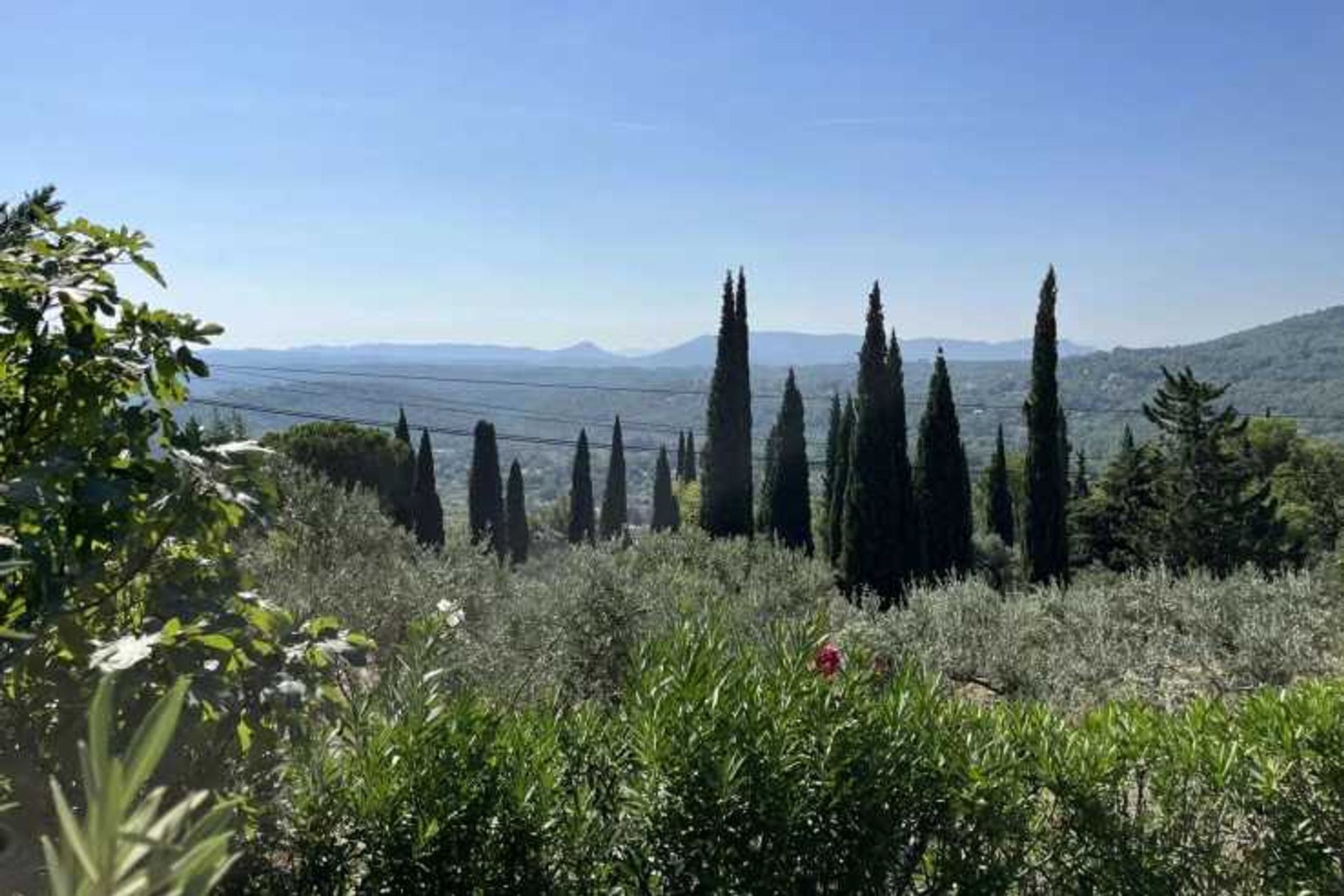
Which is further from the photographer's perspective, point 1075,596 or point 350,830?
point 1075,596

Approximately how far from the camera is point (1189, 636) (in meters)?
11.7

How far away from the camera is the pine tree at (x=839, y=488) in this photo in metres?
32.1

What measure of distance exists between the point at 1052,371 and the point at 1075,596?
16545 millimetres

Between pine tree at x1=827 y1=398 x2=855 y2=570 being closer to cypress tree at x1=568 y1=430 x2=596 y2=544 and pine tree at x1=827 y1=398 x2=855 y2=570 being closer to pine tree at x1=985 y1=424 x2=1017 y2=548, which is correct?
pine tree at x1=985 y1=424 x2=1017 y2=548

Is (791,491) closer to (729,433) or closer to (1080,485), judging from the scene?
(729,433)

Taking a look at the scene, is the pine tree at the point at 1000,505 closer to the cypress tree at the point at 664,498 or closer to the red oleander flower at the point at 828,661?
the cypress tree at the point at 664,498

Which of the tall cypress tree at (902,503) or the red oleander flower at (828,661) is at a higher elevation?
the red oleander flower at (828,661)

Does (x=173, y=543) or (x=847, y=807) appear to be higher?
(x=173, y=543)

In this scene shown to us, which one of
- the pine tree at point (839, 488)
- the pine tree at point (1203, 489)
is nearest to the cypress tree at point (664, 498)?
the pine tree at point (839, 488)

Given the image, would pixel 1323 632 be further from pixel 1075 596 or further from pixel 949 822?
pixel 949 822

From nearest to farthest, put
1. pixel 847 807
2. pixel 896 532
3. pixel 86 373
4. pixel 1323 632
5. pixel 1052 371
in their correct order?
pixel 86 373, pixel 847 807, pixel 1323 632, pixel 896 532, pixel 1052 371

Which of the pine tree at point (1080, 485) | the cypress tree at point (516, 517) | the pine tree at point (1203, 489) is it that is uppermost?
the pine tree at point (1203, 489)

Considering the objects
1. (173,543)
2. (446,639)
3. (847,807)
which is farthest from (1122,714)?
(173,543)

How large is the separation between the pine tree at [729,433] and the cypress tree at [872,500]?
12.7 feet
